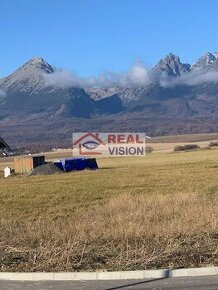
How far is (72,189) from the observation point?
97.8ft

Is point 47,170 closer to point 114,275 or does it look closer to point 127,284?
point 114,275

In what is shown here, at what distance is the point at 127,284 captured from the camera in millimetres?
8227

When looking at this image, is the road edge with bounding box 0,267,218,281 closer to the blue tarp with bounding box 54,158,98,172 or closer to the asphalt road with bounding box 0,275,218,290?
the asphalt road with bounding box 0,275,218,290

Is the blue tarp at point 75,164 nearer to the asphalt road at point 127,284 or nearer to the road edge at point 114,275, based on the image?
the road edge at point 114,275

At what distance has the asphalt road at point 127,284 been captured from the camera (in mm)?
7992

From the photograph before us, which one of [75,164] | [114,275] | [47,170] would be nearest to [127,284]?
[114,275]

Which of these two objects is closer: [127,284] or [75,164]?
[127,284]

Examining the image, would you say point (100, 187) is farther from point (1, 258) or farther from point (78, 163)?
point (78, 163)

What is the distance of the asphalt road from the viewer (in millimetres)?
7992

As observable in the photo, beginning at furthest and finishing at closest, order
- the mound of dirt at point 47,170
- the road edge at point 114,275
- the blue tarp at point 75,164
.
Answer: the blue tarp at point 75,164, the mound of dirt at point 47,170, the road edge at point 114,275

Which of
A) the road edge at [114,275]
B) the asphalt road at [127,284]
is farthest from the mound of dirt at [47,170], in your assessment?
the asphalt road at [127,284]

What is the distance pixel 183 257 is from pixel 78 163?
48.7m

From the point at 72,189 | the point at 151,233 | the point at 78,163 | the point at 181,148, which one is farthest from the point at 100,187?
the point at 181,148

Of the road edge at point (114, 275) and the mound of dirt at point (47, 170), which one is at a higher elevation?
the road edge at point (114, 275)
